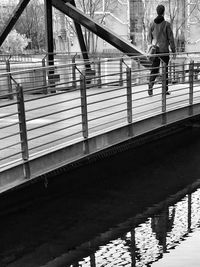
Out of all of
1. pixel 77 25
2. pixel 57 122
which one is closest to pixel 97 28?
pixel 77 25

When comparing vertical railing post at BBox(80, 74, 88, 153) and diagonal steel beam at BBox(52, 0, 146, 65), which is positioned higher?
diagonal steel beam at BBox(52, 0, 146, 65)

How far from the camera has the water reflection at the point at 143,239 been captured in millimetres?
6978

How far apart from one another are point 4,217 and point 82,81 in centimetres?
255

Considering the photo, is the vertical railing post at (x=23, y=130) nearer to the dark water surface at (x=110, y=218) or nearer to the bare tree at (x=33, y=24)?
the dark water surface at (x=110, y=218)

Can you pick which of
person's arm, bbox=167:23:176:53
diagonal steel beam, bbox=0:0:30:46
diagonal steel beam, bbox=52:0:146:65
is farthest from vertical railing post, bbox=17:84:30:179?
diagonal steel beam, bbox=0:0:30:46

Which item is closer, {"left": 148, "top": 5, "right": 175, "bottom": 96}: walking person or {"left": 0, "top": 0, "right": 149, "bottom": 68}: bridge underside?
{"left": 148, "top": 5, "right": 175, "bottom": 96}: walking person

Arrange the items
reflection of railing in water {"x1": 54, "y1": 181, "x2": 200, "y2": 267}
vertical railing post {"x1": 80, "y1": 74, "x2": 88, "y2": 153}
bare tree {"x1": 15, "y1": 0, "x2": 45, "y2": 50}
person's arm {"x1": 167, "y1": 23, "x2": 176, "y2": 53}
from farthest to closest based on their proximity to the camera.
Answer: bare tree {"x1": 15, "y1": 0, "x2": 45, "y2": 50} → person's arm {"x1": 167, "y1": 23, "x2": 176, "y2": 53} → vertical railing post {"x1": 80, "y1": 74, "x2": 88, "y2": 153} → reflection of railing in water {"x1": 54, "y1": 181, "x2": 200, "y2": 267}

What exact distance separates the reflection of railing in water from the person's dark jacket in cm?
413

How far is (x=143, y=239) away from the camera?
7629 mm

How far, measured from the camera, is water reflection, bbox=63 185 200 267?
6978 millimetres

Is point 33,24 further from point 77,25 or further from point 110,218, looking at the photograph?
point 110,218

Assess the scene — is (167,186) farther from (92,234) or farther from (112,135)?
(92,234)

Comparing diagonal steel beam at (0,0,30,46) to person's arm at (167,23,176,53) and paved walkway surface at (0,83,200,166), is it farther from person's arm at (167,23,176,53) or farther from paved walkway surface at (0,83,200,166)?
person's arm at (167,23,176,53)

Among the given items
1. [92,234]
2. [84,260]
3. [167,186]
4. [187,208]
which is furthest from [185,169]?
[84,260]
